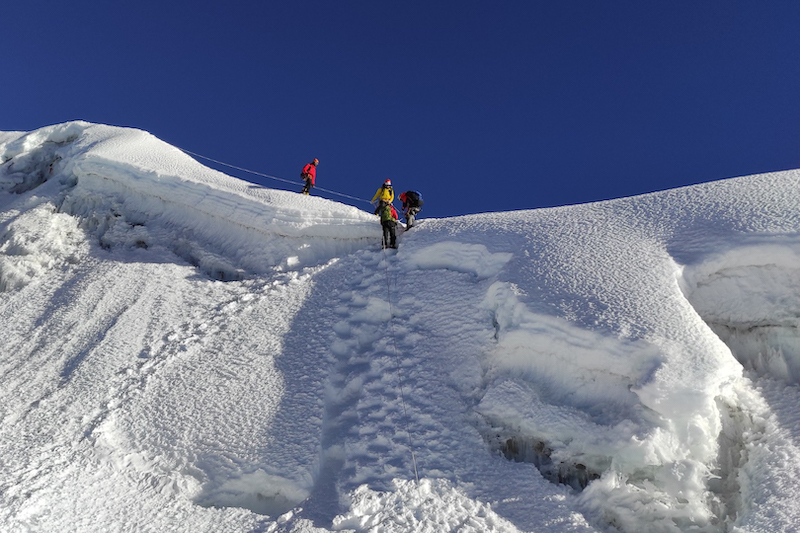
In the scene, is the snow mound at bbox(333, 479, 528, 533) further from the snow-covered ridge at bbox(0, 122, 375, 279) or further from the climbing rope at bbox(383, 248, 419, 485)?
the snow-covered ridge at bbox(0, 122, 375, 279)

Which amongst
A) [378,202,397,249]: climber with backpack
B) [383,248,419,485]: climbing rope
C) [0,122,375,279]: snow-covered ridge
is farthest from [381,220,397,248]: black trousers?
[0,122,375,279]: snow-covered ridge

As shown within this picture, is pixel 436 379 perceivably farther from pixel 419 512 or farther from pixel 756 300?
pixel 756 300

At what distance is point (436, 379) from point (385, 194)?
4379 mm

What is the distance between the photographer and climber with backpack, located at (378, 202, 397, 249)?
9930mm

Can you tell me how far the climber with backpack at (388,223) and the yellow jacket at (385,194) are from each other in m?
0.31

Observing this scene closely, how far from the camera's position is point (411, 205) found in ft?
34.6

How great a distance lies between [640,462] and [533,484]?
1076 mm

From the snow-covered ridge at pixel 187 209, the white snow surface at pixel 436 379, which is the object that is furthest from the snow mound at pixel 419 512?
the snow-covered ridge at pixel 187 209

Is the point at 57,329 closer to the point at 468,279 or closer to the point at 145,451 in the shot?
the point at 145,451

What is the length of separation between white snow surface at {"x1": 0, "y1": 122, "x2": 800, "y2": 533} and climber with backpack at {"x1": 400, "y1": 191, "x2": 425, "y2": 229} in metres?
0.58

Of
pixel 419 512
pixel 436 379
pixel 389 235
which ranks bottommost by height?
pixel 419 512

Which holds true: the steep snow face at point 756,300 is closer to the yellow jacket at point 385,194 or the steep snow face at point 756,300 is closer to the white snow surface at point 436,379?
the white snow surface at point 436,379

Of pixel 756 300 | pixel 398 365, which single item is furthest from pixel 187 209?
pixel 756 300

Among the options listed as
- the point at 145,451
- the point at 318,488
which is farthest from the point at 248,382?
the point at 318,488
